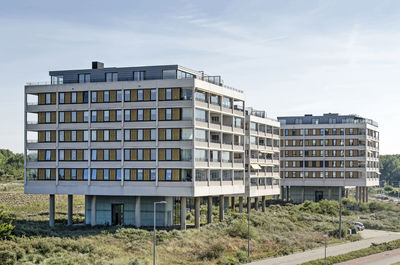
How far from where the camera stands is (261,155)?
367 feet

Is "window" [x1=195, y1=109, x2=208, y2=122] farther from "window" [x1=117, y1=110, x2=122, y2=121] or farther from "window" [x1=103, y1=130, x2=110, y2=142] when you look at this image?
"window" [x1=103, y1=130, x2=110, y2=142]

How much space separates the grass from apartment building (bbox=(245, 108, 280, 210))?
6.05 m

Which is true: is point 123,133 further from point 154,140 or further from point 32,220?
point 32,220

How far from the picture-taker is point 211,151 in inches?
3361

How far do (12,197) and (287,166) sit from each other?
65634 millimetres

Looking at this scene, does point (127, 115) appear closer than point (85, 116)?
Yes

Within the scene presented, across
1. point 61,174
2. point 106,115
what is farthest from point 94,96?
point 61,174

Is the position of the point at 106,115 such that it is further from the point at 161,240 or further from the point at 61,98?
the point at 161,240

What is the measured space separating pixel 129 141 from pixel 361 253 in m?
34.6

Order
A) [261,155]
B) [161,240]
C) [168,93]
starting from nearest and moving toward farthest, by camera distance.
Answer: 1. [161,240]
2. [168,93]
3. [261,155]

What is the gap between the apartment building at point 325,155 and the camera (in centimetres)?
Result: 14162

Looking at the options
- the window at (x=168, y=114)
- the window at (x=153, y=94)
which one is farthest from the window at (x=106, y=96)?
the window at (x=168, y=114)

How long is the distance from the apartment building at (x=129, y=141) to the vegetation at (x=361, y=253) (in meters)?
19.6

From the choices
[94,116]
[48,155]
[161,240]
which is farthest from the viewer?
[48,155]
